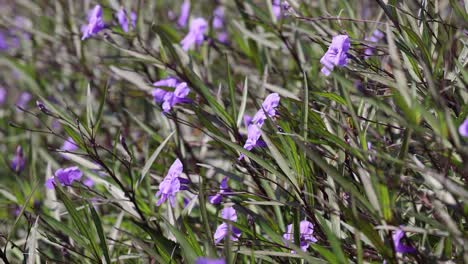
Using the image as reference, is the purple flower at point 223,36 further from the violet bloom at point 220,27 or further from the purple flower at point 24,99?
the purple flower at point 24,99

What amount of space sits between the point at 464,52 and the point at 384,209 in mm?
454

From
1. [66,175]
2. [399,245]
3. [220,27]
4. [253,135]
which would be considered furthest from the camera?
[220,27]

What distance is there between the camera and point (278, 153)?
1.14m

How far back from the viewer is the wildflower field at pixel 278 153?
98 cm

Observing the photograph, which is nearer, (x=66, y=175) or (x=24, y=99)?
(x=66, y=175)

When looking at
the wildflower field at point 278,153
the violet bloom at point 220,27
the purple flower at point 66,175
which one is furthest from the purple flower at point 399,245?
the violet bloom at point 220,27

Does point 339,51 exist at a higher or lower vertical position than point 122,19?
higher

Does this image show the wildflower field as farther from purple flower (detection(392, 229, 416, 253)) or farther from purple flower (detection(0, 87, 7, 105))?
purple flower (detection(0, 87, 7, 105))

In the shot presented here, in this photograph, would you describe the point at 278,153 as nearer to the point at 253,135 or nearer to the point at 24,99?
the point at 253,135

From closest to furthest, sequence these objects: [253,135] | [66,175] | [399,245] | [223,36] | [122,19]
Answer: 1. [399,245]
2. [253,135]
3. [66,175]
4. [122,19]
5. [223,36]

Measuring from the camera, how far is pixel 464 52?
1.22 metres

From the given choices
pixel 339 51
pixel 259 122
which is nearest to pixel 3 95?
pixel 259 122

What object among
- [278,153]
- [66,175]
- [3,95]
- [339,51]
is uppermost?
[339,51]

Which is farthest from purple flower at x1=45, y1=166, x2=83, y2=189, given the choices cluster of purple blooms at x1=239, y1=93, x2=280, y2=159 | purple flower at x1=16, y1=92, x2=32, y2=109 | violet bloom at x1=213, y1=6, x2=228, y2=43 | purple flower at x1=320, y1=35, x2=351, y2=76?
purple flower at x1=16, y1=92, x2=32, y2=109
